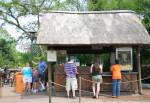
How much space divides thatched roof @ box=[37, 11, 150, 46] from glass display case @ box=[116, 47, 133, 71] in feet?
2.36

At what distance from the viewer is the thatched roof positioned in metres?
23.5

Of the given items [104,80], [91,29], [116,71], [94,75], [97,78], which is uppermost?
[91,29]

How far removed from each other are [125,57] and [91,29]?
2273mm

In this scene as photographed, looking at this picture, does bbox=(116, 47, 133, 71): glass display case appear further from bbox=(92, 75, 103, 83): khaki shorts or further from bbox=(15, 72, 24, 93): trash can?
bbox=(15, 72, 24, 93): trash can

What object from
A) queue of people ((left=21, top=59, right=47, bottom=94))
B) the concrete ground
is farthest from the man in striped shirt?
queue of people ((left=21, top=59, right=47, bottom=94))

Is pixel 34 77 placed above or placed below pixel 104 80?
above

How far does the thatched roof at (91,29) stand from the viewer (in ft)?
77.3

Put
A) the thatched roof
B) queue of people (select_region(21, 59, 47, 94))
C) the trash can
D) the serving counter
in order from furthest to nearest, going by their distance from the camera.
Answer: the trash can
queue of people (select_region(21, 59, 47, 94))
the serving counter
the thatched roof

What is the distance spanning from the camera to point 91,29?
24.6 m

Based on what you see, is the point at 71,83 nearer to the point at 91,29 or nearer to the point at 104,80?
the point at 104,80

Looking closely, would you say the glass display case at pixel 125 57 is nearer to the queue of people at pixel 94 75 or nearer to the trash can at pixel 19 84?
the queue of people at pixel 94 75

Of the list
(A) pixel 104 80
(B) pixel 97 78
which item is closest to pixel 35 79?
(A) pixel 104 80

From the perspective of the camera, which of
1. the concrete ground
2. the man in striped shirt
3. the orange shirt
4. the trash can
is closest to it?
the concrete ground

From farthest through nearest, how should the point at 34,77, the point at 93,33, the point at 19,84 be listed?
1. the point at 19,84
2. the point at 34,77
3. the point at 93,33
